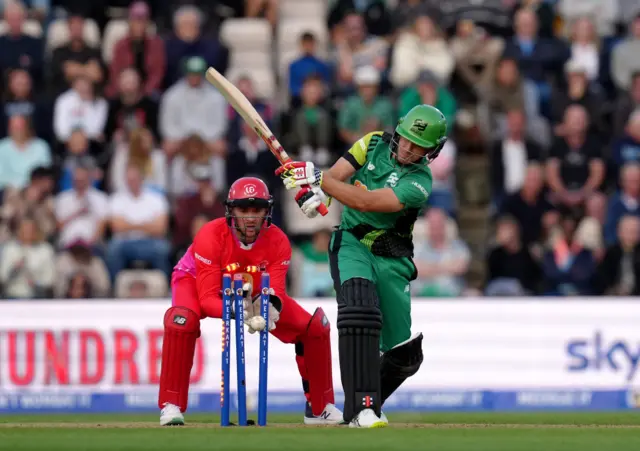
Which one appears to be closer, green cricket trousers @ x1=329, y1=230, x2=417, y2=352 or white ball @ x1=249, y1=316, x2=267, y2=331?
white ball @ x1=249, y1=316, x2=267, y2=331

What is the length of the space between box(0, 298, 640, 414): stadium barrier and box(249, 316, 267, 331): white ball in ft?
16.6

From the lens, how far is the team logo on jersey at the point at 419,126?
407 inches

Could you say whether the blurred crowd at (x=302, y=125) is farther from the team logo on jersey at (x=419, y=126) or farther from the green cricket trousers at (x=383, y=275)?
the team logo on jersey at (x=419, y=126)

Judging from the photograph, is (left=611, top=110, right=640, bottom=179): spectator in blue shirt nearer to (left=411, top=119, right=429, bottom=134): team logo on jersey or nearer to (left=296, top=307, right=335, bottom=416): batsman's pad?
(left=296, top=307, right=335, bottom=416): batsman's pad

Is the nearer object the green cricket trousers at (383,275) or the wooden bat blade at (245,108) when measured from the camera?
the green cricket trousers at (383,275)

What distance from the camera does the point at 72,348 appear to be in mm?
15367

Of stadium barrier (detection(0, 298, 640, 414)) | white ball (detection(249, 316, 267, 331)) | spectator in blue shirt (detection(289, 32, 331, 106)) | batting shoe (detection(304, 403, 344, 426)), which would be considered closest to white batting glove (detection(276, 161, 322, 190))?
white ball (detection(249, 316, 267, 331))

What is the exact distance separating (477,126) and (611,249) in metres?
2.44

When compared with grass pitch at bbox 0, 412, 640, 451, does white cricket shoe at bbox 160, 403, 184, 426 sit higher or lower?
higher

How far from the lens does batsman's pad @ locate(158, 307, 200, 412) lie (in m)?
10.6

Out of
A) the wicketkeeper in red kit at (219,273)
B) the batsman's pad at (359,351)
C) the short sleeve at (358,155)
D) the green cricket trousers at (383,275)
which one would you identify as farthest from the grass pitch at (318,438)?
the short sleeve at (358,155)

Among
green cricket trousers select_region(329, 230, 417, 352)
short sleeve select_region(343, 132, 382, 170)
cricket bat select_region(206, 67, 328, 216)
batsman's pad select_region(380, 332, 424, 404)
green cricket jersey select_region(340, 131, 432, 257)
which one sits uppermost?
cricket bat select_region(206, 67, 328, 216)

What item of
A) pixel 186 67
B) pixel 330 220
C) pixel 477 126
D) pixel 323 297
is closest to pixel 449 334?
pixel 323 297

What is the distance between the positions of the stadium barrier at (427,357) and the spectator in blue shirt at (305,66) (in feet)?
13.2
